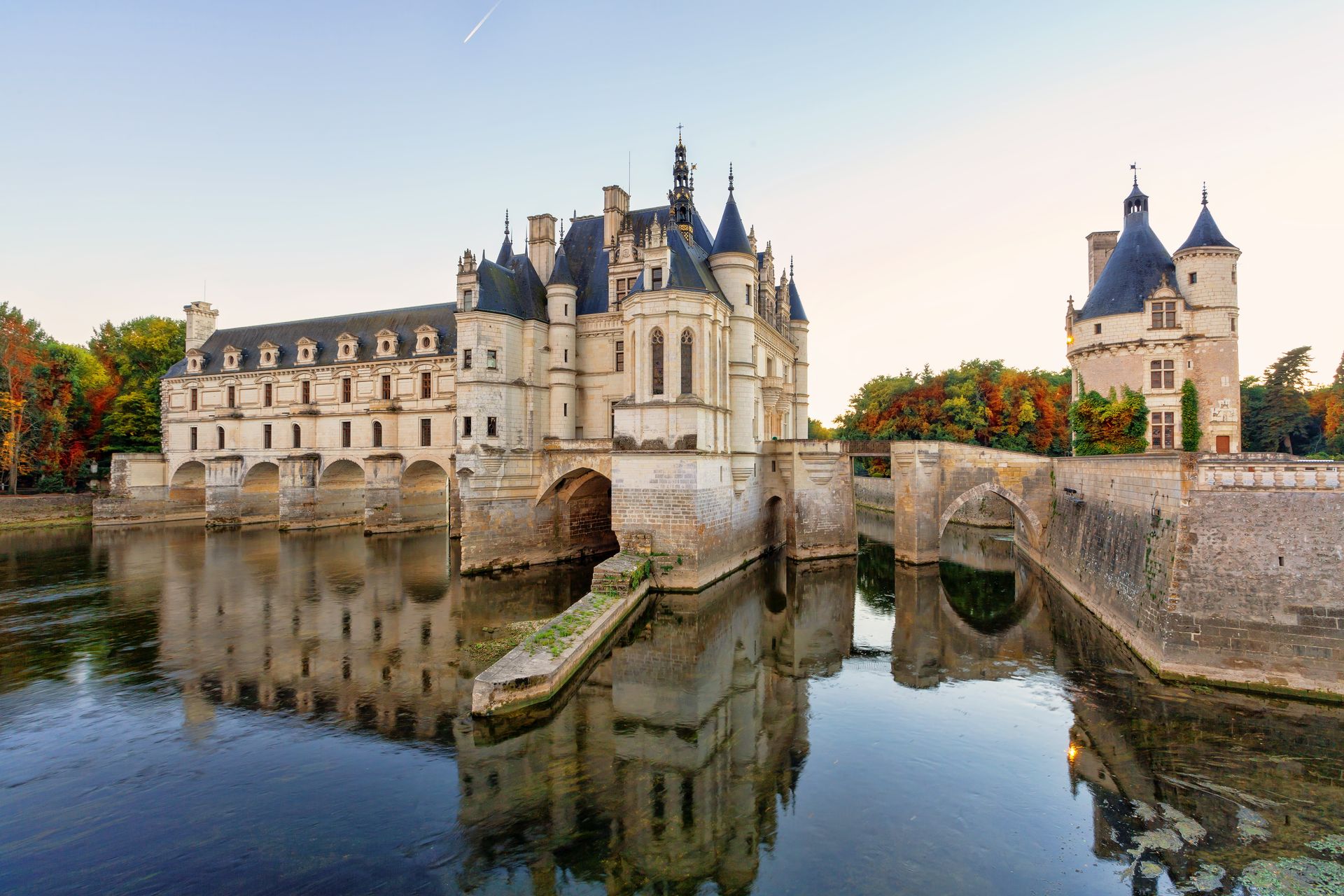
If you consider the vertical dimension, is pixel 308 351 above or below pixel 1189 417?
above

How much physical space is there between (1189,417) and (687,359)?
778 inches

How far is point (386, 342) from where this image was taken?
129ft

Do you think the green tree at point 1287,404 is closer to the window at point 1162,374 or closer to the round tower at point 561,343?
the window at point 1162,374

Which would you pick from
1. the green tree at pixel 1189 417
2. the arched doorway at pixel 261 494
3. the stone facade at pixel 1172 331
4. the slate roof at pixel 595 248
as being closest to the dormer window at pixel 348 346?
the arched doorway at pixel 261 494

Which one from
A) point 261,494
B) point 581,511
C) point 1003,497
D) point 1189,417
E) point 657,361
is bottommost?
point 581,511

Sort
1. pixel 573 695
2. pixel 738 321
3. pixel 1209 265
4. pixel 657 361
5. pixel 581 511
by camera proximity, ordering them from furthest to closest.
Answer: pixel 581 511 → pixel 738 321 → pixel 1209 265 → pixel 657 361 → pixel 573 695

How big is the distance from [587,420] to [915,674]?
1861 centimetres

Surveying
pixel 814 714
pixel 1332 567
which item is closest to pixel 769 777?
pixel 814 714

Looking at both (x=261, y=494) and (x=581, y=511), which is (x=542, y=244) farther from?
(x=261, y=494)

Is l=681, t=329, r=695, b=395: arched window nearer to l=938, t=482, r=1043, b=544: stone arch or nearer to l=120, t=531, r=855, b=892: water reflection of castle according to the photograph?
l=120, t=531, r=855, b=892: water reflection of castle

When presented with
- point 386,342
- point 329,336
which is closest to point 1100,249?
point 386,342

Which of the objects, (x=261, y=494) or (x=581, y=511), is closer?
(x=581, y=511)

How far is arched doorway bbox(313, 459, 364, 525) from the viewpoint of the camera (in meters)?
40.8

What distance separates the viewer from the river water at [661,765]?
7.86 metres
